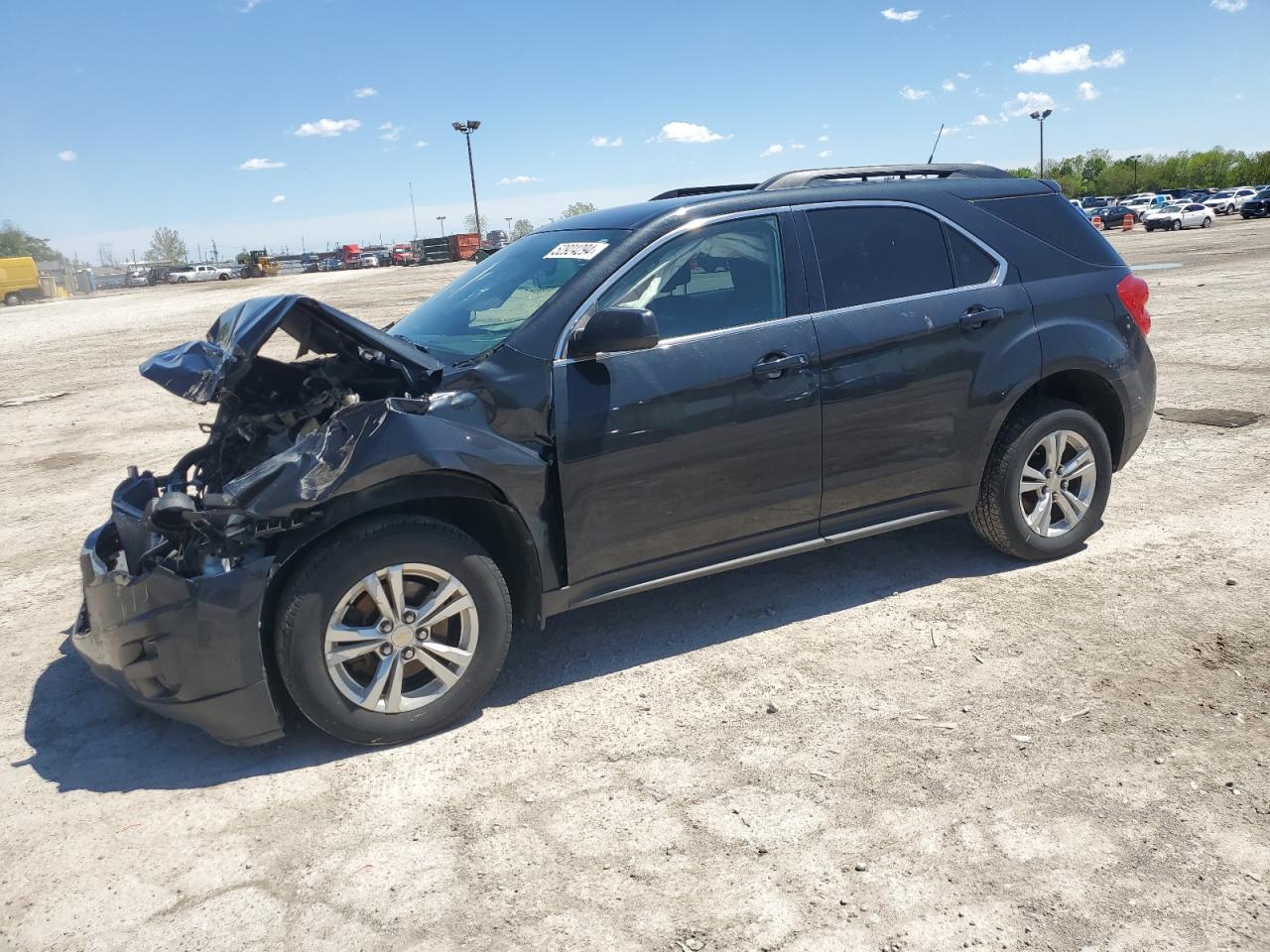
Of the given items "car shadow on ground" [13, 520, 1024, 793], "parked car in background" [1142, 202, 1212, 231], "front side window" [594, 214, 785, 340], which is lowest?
"car shadow on ground" [13, 520, 1024, 793]

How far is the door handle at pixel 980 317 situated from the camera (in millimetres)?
4484

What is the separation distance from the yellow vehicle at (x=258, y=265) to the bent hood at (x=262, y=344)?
75253mm

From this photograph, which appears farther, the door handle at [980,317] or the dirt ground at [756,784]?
the door handle at [980,317]

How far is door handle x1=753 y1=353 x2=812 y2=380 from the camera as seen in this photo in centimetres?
401

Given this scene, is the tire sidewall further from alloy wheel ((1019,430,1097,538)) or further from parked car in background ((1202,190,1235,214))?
parked car in background ((1202,190,1235,214))

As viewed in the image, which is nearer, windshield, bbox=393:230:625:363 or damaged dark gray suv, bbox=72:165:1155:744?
damaged dark gray suv, bbox=72:165:1155:744

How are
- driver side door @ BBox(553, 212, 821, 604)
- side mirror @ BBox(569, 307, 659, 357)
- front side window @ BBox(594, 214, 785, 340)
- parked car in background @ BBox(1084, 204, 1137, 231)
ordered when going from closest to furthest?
1. side mirror @ BBox(569, 307, 659, 357)
2. driver side door @ BBox(553, 212, 821, 604)
3. front side window @ BBox(594, 214, 785, 340)
4. parked car in background @ BBox(1084, 204, 1137, 231)

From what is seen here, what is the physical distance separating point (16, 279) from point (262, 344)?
55.7 m

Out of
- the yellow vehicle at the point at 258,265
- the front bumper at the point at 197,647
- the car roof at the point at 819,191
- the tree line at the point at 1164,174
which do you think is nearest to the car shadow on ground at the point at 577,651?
the front bumper at the point at 197,647

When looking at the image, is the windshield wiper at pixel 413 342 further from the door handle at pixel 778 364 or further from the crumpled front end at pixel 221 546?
the door handle at pixel 778 364

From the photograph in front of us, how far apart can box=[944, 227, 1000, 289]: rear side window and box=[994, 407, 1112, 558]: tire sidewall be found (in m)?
0.77

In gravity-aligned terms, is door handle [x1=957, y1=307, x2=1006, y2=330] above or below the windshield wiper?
below

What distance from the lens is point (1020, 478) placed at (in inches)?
186

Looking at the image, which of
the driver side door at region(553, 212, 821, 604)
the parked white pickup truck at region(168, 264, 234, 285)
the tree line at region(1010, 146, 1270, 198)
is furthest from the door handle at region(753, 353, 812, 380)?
the tree line at region(1010, 146, 1270, 198)
